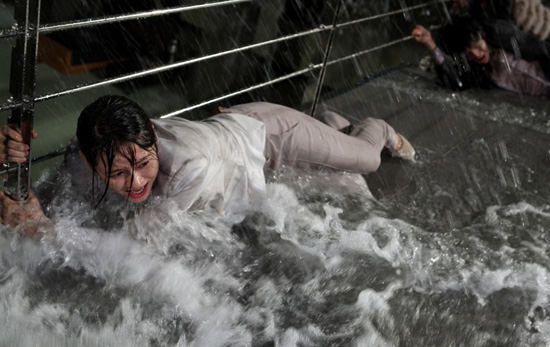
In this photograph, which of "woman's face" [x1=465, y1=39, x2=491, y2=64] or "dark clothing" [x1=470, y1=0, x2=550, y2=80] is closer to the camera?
"woman's face" [x1=465, y1=39, x2=491, y2=64]

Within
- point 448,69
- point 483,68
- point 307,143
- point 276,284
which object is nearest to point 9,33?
point 276,284

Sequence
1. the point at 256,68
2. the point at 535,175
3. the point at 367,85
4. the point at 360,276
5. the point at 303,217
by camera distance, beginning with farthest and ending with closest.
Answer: the point at 256,68, the point at 367,85, the point at 535,175, the point at 303,217, the point at 360,276

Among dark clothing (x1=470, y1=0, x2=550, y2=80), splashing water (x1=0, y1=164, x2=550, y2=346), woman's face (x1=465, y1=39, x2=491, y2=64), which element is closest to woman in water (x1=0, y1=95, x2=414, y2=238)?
splashing water (x1=0, y1=164, x2=550, y2=346)

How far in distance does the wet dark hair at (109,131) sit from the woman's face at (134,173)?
0.7 inches

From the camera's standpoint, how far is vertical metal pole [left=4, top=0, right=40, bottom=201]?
6.23ft

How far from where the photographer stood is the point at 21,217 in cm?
217

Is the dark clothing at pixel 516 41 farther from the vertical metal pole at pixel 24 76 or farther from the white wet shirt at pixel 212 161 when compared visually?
the vertical metal pole at pixel 24 76

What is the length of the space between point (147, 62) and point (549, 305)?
4448mm

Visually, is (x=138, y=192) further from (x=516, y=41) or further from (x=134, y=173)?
(x=516, y=41)

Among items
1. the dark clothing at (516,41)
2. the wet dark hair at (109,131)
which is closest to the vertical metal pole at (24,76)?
the wet dark hair at (109,131)

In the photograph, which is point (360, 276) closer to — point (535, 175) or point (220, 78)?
point (535, 175)

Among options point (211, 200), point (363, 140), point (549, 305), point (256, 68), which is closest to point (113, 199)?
point (211, 200)

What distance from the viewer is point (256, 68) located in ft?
17.3

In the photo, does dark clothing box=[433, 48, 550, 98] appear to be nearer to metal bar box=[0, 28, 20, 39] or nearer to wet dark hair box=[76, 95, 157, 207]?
wet dark hair box=[76, 95, 157, 207]
